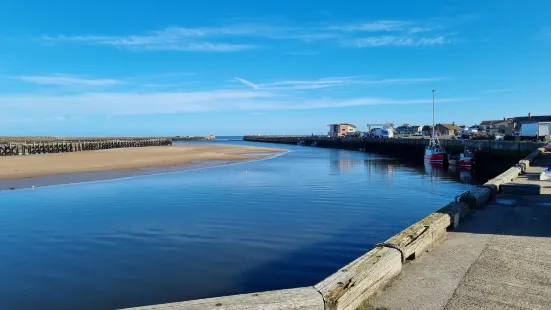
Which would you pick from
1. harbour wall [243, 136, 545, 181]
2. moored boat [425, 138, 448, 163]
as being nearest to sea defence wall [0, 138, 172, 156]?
harbour wall [243, 136, 545, 181]

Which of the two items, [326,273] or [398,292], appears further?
[326,273]

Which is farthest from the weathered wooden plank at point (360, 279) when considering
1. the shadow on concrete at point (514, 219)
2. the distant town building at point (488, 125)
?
the distant town building at point (488, 125)

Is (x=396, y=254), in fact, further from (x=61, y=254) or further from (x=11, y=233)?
(x=11, y=233)

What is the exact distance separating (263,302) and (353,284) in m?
1.39

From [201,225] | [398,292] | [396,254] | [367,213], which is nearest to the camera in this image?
[398,292]

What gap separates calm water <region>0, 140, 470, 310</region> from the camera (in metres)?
8.31

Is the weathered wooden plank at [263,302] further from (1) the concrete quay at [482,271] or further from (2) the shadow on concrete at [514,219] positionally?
(2) the shadow on concrete at [514,219]

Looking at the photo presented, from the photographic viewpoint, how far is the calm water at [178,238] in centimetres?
831

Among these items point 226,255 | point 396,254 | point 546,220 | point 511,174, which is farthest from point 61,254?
point 511,174

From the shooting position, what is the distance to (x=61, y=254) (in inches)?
416

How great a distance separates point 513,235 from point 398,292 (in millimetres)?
4307

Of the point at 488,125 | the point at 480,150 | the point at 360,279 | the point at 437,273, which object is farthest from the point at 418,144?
the point at 488,125

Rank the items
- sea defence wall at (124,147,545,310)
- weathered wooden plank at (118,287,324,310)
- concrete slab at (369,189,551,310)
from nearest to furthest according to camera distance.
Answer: weathered wooden plank at (118,287,324,310) < sea defence wall at (124,147,545,310) < concrete slab at (369,189,551,310)

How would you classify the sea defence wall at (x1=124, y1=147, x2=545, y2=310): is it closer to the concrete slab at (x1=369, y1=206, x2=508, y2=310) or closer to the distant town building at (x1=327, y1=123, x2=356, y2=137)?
the concrete slab at (x1=369, y1=206, x2=508, y2=310)
